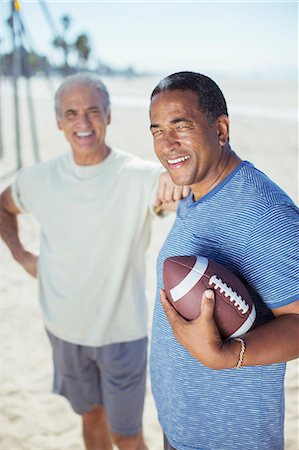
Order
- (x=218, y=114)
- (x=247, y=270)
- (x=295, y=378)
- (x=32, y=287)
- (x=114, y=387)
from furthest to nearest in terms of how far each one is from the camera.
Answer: (x=32, y=287) → (x=295, y=378) → (x=114, y=387) → (x=218, y=114) → (x=247, y=270)

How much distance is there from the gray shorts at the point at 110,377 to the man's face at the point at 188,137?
1.04m

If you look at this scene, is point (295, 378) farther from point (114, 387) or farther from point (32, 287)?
point (32, 287)

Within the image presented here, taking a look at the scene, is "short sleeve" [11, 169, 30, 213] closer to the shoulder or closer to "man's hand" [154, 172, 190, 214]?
"man's hand" [154, 172, 190, 214]

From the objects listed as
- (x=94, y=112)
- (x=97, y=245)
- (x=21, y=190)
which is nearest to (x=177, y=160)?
(x=97, y=245)

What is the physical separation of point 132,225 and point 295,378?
186 centimetres

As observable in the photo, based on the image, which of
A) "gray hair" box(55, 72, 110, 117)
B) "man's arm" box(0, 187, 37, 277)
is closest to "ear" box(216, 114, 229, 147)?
"gray hair" box(55, 72, 110, 117)

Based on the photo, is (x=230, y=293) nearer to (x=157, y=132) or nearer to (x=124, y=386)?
(x=157, y=132)

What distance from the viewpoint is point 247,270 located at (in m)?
1.37

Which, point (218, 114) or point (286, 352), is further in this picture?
point (218, 114)

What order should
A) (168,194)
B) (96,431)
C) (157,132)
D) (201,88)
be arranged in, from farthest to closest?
(96,431)
(168,194)
(157,132)
(201,88)

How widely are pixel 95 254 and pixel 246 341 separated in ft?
3.44

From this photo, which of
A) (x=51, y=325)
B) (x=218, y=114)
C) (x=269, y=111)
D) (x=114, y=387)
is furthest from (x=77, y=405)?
(x=269, y=111)

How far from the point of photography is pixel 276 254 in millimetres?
1279

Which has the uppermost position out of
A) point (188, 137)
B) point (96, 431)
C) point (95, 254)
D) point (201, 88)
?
point (201, 88)
